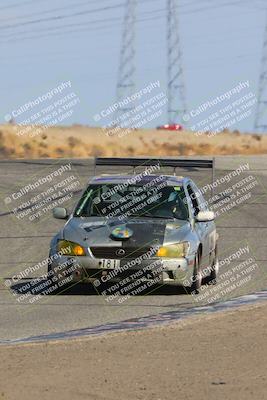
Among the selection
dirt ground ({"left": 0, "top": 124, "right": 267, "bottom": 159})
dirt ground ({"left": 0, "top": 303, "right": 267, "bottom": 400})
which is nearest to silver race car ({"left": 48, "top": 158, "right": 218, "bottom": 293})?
dirt ground ({"left": 0, "top": 303, "right": 267, "bottom": 400})

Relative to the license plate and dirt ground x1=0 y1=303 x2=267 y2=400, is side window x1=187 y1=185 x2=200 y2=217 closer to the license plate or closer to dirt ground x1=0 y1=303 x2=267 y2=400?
the license plate

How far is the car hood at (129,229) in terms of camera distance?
15180 mm

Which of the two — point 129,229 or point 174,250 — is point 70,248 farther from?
point 174,250

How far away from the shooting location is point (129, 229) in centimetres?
1525

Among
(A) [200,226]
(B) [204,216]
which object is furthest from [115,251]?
(A) [200,226]

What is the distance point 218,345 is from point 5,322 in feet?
9.93

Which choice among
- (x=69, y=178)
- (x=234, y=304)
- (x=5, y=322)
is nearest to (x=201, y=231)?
(x=234, y=304)

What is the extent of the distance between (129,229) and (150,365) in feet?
19.0

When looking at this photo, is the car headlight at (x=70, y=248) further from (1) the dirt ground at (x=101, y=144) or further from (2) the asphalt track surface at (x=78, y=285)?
(1) the dirt ground at (x=101, y=144)

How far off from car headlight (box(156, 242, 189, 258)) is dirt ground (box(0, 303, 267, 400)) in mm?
3303

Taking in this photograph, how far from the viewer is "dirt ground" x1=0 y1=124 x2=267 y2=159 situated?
231ft

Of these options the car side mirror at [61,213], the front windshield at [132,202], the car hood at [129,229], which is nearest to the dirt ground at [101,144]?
the front windshield at [132,202]

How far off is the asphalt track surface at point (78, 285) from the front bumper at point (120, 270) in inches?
9.4

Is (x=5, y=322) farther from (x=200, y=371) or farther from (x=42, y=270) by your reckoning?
(x=42, y=270)
